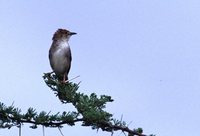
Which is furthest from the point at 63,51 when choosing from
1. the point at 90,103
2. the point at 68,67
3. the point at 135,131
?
the point at 135,131

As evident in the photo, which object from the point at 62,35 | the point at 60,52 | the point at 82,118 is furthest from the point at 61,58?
the point at 82,118

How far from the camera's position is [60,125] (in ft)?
17.8

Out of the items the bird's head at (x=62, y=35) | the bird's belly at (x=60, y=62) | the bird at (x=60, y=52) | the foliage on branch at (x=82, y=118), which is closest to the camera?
the foliage on branch at (x=82, y=118)

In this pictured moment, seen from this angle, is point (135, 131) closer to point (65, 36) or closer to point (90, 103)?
point (90, 103)

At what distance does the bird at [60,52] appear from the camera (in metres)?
10.8

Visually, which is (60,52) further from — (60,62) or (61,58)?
(60,62)

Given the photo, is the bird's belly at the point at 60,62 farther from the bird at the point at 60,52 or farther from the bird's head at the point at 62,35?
the bird's head at the point at 62,35

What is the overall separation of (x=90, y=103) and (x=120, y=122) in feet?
1.74

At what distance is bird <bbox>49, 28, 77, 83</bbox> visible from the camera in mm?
10750

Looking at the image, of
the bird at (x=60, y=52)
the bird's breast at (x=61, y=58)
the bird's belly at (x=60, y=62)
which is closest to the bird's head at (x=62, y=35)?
the bird at (x=60, y=52)

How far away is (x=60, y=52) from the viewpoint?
1097cm

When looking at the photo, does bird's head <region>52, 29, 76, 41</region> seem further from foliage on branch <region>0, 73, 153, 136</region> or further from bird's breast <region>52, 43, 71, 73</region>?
foliage on branch <region>0, 73, 153, 136</region>

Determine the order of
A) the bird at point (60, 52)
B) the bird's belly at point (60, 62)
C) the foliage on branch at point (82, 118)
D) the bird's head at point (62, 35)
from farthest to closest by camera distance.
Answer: the bird's head at point (62, 35) < the bird at point (60, 52) < the bird's belly at point (60, 62) < the foliage on branch at point (82, 118)

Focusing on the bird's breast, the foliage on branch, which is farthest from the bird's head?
the foliage on branch
